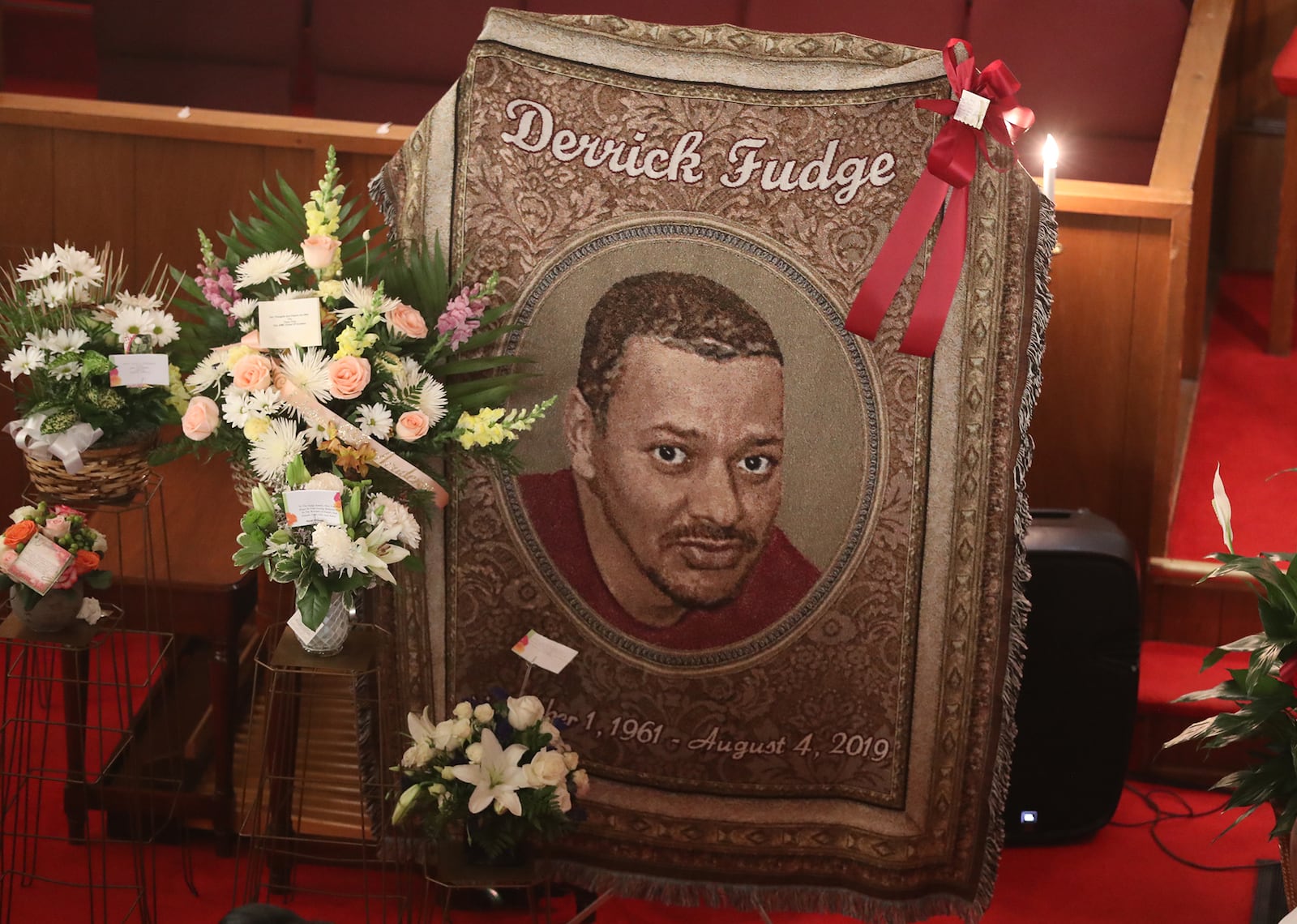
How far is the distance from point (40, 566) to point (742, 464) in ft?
3.95

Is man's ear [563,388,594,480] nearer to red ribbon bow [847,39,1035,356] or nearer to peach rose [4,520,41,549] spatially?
red ribbon bow [847,39,1035,356]

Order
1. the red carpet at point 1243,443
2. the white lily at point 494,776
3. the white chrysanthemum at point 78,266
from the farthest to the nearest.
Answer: the red carpet at point 1243,443 → the white chrysanthemum at point 78,266 → the white lily at point 494,776

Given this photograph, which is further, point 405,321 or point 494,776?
point 494,776

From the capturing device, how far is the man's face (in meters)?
2.45

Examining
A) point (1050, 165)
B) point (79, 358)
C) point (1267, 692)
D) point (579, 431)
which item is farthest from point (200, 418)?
point (1267, 692)

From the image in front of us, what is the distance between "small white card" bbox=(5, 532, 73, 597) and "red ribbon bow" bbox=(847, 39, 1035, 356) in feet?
4.55

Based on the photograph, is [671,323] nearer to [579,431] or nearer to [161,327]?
[579,431]

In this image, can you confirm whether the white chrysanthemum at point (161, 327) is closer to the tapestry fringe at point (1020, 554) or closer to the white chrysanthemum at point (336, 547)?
the white chrysanthemum at point (336, 547)

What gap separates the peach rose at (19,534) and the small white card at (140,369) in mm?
294

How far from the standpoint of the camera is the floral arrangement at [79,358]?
2.28 meters

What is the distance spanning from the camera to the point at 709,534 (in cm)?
251

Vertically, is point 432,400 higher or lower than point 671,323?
lower

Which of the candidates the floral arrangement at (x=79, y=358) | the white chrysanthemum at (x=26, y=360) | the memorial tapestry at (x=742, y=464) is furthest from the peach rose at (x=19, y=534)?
the memorial tapestry at (x=742, y=464)

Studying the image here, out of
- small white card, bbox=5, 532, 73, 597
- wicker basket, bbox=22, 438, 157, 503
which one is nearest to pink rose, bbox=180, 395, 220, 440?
wicker basket, bbox=22, 438, 157, 503
